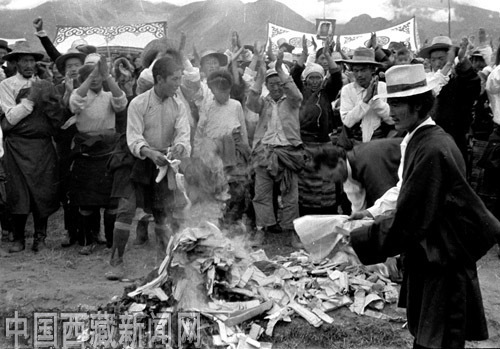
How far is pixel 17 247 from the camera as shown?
7.59 m

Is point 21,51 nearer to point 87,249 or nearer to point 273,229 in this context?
point 87,249

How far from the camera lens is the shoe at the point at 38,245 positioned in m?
7.61

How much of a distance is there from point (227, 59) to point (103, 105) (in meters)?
2.10

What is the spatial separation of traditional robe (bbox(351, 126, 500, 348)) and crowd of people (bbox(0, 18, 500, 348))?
1693 mm

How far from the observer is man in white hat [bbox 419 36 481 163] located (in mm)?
7676

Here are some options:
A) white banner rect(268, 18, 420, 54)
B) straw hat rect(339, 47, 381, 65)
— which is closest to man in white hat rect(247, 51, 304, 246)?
straw hat rect(339, 47, 381, 65)

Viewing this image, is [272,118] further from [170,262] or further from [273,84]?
[170,262]

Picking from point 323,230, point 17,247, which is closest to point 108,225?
point 17,247

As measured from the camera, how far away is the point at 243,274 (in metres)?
5.50

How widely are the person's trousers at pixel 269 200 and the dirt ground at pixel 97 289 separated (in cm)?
27

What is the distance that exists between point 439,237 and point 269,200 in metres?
5.01

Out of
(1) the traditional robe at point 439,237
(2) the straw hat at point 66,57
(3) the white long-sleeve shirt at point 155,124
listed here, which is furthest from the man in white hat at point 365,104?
(1) the traditional robe at point 439,237

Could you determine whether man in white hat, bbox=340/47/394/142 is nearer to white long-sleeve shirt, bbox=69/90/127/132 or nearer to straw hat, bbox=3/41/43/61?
white long-sleeve shirt, bbox=69/90/127/132

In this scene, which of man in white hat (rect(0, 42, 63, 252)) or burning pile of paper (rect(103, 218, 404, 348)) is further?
man in white hat (rect(0, 42, 63, 252))
